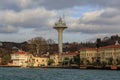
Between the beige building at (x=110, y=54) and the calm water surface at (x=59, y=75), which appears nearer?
the calm water surface at (x=59, y=75)

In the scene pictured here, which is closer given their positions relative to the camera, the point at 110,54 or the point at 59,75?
the point at 59,75

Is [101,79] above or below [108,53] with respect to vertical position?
below

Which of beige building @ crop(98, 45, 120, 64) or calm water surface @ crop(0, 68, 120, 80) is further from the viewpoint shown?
beige building @ crop(98, 45, 120, 64)

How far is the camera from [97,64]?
17812cm

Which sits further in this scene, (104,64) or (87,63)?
(87,63)

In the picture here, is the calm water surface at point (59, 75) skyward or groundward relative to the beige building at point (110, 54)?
groundward

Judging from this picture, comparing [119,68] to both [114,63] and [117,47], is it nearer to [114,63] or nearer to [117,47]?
[114,63]

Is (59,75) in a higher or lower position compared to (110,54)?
lower

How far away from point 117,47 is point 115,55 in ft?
10.6

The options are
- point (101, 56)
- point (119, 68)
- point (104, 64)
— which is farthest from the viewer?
point (101, 56)

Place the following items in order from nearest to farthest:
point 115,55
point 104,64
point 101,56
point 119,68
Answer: point 119,68, point 104,64, point 115,55, point 101,56

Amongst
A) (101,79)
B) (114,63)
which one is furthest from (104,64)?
(101,79)

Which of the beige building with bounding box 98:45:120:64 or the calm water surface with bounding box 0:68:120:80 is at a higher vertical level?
the beige building with bounding box 98:45:120:64

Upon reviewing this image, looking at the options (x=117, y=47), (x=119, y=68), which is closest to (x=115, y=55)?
(x=117, y=47)
